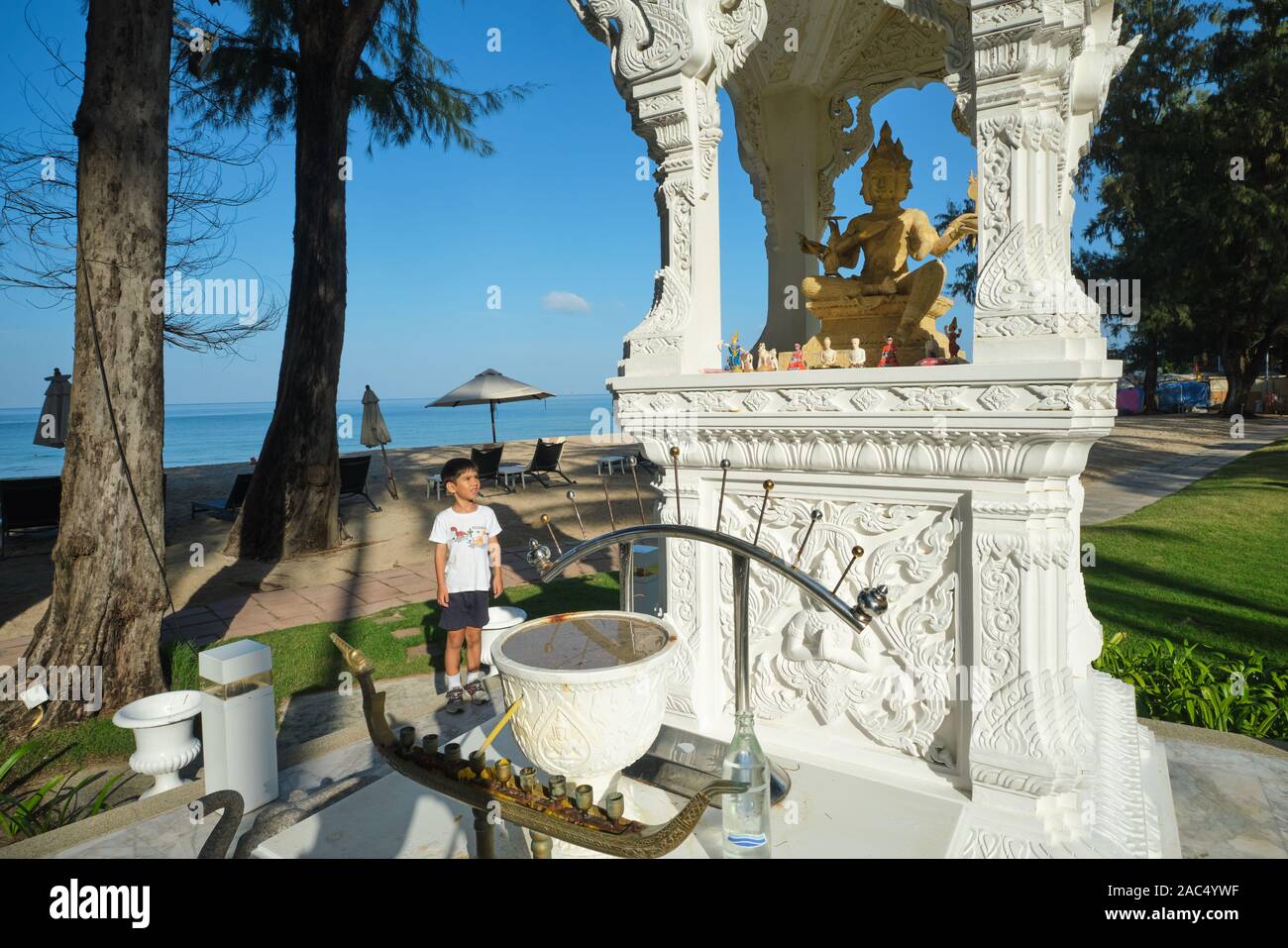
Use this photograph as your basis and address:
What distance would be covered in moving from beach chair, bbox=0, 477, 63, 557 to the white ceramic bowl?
33.4 ft

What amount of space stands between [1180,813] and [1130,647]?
8.05ft

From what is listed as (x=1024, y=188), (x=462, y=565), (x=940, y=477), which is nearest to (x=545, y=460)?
(x=462, y=565)

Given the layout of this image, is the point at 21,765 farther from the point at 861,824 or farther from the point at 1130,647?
the point at 1130,647

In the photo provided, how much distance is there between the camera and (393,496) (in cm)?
1394

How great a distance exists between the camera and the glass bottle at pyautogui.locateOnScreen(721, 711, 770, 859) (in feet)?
7.50

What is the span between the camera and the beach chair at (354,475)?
12594mm

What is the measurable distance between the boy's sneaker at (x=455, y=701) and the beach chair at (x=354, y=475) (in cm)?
840

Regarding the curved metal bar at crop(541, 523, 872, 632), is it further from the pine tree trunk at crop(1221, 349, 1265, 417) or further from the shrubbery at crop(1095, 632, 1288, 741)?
the pine tree trunk at crop(1221, 349, 1265, 417)

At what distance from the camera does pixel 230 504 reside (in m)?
11.5

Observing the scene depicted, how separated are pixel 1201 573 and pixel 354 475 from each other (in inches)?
458

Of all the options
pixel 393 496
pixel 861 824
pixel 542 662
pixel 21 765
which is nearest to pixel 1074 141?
pixel 861 824

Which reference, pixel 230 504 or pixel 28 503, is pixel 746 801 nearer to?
pixel 28 503

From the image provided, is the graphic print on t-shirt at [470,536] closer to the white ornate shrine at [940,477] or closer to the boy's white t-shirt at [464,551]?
the boy's white t-shirt at [464,551]

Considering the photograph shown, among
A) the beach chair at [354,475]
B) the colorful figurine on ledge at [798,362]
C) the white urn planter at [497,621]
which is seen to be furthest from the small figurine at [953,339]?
the beach chair at [354,475]
